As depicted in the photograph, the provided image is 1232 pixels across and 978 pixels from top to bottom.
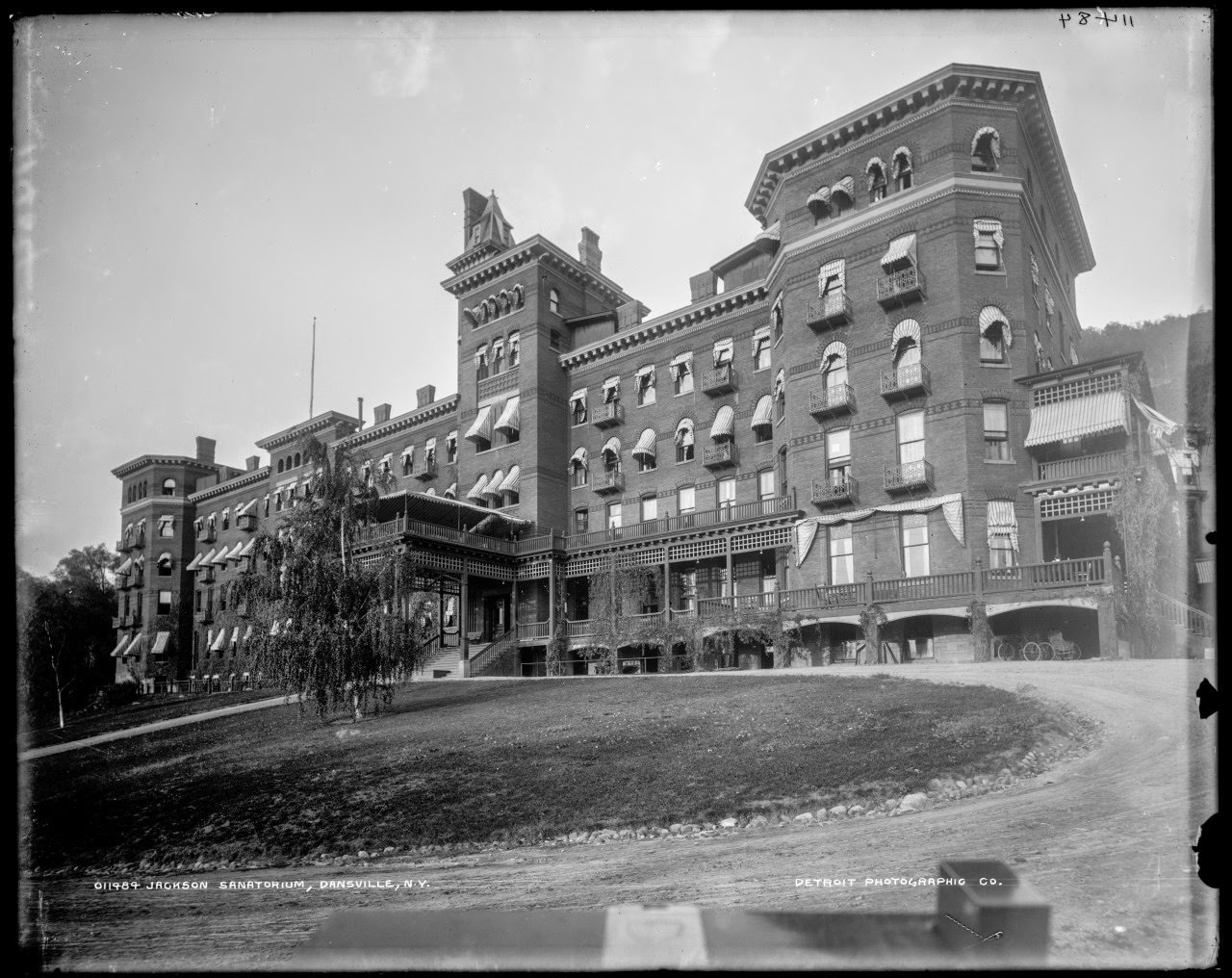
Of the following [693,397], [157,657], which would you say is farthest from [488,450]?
[157,657]

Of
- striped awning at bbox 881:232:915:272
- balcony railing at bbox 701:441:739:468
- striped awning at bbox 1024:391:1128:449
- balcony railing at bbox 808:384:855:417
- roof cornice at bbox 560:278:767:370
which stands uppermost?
roof cornice at bbox 560:278:767:370

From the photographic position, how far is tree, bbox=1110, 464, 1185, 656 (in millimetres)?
19141

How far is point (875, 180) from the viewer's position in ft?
88.9

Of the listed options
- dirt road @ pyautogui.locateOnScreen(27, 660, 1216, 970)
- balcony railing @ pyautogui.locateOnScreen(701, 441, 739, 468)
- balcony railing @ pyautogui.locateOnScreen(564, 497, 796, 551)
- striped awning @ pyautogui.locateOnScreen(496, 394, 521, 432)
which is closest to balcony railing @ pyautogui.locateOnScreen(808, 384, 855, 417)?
balcony railing @ pyautogui.locateOnScreen(564, 497, 796, 551)

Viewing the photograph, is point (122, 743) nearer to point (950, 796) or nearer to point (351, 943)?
point (351, 943)

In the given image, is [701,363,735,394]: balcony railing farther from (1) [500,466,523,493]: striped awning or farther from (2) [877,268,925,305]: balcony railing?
(1) [500,466,523,493]: striped awning

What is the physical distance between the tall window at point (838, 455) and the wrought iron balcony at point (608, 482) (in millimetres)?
A: 11251

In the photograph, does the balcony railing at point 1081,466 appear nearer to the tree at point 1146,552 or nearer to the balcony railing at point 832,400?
the tree at point 1146,552

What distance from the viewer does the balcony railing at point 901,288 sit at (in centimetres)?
2591

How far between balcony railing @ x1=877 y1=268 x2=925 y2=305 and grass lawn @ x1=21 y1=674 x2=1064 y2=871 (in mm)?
13542

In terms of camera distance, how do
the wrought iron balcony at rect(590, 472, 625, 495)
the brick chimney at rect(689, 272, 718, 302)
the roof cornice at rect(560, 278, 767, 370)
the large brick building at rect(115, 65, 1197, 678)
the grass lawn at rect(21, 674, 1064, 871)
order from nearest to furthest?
the grass lawn at rect(21, 674, 1064, 871) < the large brick building at rect(115, 65, 1197, 678) < the roof cornice at rect(560, 278, 767, 370) < the wrought iron balcony at rect(590, 472, 625, 495) < the brick chimney at rect(689, 272, 718, 302)

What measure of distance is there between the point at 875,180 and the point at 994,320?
5.62 metres

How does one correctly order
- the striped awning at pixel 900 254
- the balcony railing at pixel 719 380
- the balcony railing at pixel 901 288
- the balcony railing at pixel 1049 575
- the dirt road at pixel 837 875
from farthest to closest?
the balcony railing at pixel 719 380 < the striped awning at pixel 900 254 < the balcony railing at pixel 901 288 < the balcony railing at pixel 1049 575 < the dirt road at pixel 837 875

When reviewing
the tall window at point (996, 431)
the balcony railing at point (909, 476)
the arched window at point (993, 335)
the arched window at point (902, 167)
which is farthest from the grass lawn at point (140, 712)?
the arched window at point (902, 167)
